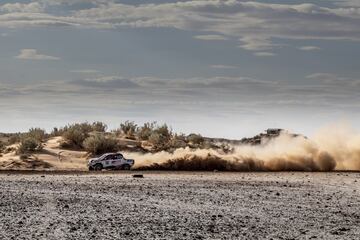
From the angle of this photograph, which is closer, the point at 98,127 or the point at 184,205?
the point at 184,205

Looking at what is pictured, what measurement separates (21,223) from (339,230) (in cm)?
810

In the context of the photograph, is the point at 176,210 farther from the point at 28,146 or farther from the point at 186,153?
the point at 28,146

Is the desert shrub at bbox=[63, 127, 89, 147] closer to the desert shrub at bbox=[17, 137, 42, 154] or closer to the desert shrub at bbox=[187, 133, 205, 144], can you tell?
the desert shrub at bbox=[17, 137, 42, 154]

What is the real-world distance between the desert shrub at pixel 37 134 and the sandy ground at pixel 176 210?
31923mm

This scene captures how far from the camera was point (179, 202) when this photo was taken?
24.1 meters

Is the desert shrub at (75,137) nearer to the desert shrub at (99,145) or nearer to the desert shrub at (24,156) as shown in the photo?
the desert shrub at (99,145)

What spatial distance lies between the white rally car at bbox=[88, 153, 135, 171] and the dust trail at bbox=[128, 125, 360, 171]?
5.25 feet

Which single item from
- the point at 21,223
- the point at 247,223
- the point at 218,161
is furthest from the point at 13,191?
the point at 218,161

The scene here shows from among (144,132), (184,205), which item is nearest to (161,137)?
(144,132)

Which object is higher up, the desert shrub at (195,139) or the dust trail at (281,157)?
the desert shrub at (195,139)

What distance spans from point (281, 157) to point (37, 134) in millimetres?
24683

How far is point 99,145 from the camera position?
193ft

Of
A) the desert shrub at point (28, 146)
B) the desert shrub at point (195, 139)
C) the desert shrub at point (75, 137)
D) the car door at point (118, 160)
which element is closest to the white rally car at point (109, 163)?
the car door at point (118, 160)

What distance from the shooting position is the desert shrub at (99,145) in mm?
58666
